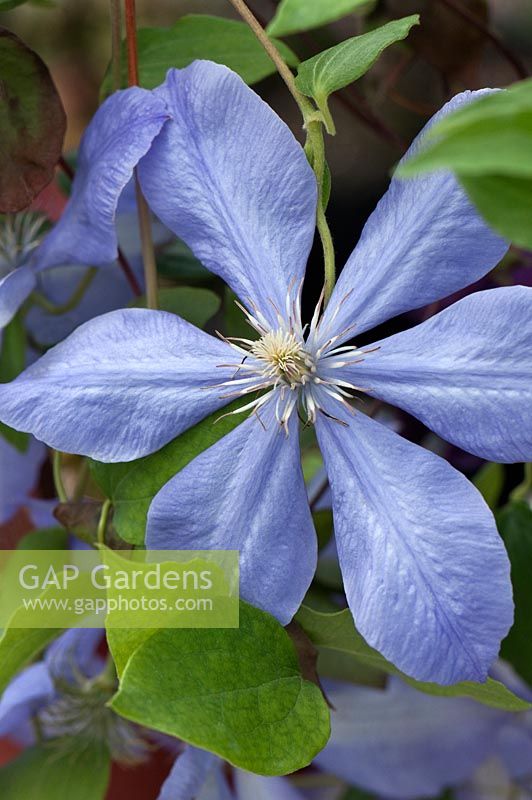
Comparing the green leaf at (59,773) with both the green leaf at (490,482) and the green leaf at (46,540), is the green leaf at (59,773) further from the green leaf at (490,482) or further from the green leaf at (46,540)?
the green leaf at (490,482)

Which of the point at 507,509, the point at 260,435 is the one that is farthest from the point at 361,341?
the point at 260,435

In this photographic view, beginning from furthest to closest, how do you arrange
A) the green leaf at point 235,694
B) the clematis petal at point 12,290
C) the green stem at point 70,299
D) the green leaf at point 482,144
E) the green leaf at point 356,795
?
the green leaf at point 356,795 < the green stem at point 70,299 < the clematis petal at point 12,290 < the green leaf at point 235,694 < the green leaf at point 482,144

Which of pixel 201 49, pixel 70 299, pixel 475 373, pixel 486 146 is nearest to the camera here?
pixel 486 146

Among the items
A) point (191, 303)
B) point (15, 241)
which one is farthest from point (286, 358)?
point (15, 241)

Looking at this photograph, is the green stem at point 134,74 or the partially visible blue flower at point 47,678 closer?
the green stem at point 134,74

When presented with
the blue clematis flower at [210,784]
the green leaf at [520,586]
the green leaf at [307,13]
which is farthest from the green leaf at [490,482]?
the green leaf at [307,13]

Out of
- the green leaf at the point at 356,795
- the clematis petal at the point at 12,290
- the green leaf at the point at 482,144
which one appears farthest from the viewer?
the green leaf at the point at 356,795

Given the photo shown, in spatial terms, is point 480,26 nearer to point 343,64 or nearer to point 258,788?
point 343,64
